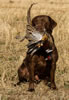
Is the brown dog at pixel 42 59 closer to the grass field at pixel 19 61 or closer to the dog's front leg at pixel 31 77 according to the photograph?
the dog's front leg at pixel 31 77

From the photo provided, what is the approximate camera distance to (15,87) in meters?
5.89

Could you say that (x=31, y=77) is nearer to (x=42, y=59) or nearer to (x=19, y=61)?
(x=42, y=59)

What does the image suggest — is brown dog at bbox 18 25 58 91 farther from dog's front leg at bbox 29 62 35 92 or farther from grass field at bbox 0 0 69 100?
grass field at bbox 0 0 69 100

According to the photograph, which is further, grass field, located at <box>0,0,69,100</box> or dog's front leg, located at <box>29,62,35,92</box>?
dog's front leg, located at <box>29,62,35,92</box>

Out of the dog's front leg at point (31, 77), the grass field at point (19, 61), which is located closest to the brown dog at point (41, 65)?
the dog's front leg at point (31, 77)

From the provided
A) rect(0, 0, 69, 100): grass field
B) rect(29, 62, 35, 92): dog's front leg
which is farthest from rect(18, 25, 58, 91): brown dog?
rect(0, 0, 69, 100): grass field

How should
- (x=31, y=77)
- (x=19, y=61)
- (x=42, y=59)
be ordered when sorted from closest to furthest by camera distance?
(x=42, y=59) → (x=31, y=77) → (x=19, y=61)

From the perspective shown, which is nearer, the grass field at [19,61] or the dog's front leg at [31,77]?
the grass field at [19,61]

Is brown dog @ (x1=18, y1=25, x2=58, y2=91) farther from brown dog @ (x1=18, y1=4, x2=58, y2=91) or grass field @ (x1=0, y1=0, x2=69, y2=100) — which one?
grass field @ (x1=0, y1=0, x2=69, y2=100)

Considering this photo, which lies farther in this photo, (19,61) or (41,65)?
(19,61)

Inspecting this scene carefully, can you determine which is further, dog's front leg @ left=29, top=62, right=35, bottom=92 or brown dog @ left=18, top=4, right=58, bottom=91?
dog's front leg @ left=29, top=62, right=35, bottom=92

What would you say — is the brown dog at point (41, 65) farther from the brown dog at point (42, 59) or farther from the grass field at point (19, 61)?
the grass field at point (19, 61)

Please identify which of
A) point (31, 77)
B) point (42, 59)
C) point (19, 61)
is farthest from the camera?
point (19, 61)

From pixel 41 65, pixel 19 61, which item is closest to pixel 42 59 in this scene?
pixel 41 65
